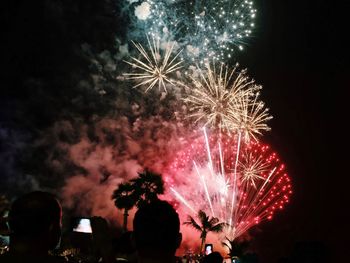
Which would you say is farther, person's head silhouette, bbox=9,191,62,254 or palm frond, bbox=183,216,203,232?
palm frond, bbox=183,216,203,232

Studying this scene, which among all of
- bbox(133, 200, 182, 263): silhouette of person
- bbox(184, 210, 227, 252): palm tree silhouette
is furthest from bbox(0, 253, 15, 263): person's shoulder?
bbox(184, 210, 227, 252): palm tree silhouette

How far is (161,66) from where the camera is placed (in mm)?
26906

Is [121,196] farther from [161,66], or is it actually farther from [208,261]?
[208,261]

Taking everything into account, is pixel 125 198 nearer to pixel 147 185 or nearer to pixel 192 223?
pixel 147 185

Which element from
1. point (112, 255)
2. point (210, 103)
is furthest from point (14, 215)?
point (210, 103)

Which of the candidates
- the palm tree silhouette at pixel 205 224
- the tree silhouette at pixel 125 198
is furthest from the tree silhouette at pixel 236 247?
the tree silhouette at pixel 125 198

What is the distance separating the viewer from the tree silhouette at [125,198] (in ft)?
112

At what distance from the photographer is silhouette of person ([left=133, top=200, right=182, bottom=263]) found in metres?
2.96

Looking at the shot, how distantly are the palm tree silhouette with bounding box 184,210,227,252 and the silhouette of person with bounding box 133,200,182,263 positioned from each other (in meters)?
37.1

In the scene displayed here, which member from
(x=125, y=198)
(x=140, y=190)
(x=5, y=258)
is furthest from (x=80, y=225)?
(x=5, y=258)

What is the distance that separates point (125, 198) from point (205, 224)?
9240 mm

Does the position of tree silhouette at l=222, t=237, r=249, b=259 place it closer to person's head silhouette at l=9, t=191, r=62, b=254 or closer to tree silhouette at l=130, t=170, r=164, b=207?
tree silhouette at l=130, t=170, r=164, b=207

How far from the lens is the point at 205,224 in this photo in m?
39.9

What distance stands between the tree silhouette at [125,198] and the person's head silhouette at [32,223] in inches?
1227
